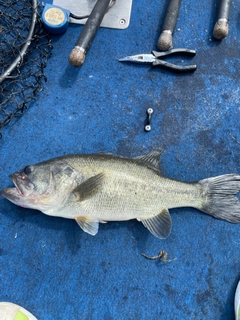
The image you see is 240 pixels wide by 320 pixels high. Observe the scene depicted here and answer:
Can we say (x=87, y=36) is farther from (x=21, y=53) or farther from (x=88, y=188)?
(x=88, y=188)

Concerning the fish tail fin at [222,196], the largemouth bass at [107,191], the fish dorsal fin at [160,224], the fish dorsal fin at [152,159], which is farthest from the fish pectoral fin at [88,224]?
the fish tail fin at [222,196]

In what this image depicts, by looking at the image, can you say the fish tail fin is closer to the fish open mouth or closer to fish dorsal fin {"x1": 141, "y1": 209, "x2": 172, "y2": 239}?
fish dorsal fin {"x1": 141, "y1": 209, "x2": 172, "y2": 239}

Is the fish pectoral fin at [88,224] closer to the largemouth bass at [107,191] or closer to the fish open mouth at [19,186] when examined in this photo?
the largemouth bass at [107,191]

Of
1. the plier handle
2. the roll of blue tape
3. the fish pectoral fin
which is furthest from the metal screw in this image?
the roll of blue tape

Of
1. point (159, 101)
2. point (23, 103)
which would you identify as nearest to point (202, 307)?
point (159, 101)

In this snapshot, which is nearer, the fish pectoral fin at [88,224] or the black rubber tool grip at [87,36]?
the fish pectoral fin at [88,224]

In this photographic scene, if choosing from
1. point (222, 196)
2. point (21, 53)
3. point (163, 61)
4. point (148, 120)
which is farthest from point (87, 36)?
point (222, 196)

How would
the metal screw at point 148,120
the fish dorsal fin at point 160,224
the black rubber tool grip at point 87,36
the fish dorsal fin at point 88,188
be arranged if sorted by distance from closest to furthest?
the fish dorsal fin at point 88,188, the fish dorsal fin at point 160,224, the black rubber tool grip at point 87,36, the metal screw at point 148,120
